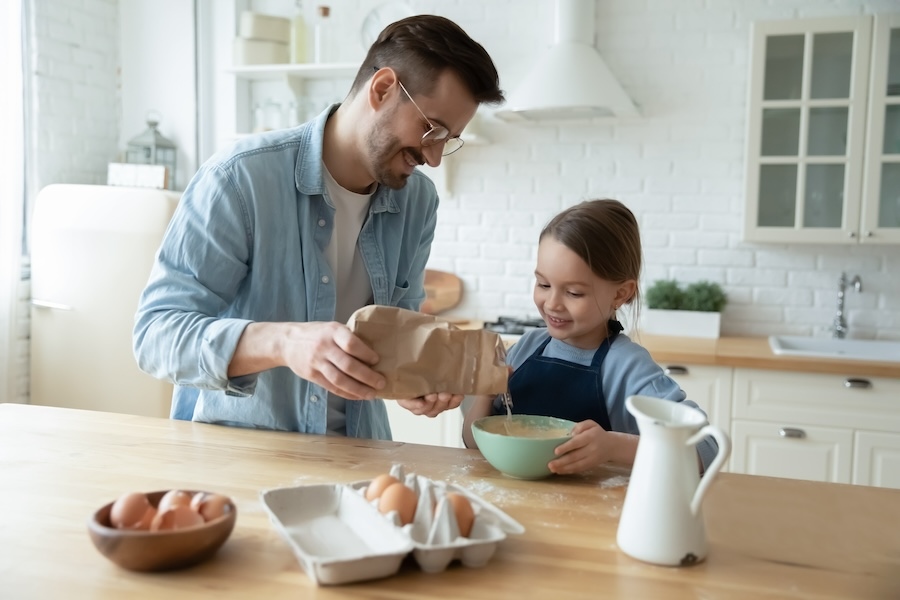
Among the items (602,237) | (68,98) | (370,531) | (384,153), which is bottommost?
(370,531)

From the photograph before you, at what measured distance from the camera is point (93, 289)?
342cm

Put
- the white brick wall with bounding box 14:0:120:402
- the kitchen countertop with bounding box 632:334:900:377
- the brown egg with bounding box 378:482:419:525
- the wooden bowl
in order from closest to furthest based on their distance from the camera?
the wooden bowl, the brown egg with bounding box 378:482:419:525, the kitchen countertop with bounding box 632:334:900:377, the white brick wall with bounding box 14:0:120:402

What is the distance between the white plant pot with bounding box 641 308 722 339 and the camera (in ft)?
11.3

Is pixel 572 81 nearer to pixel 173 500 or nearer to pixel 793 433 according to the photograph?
pixel 793 433

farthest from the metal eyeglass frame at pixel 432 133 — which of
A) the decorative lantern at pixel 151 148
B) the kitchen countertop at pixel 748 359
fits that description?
the decorative lantern at pixel 151 148

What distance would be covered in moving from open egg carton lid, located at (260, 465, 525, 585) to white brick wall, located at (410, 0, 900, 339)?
2764 mm

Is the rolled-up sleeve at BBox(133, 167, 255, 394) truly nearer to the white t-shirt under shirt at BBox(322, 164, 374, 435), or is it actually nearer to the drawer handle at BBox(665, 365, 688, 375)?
the white t-shirt under shirt at BBox(322, 164, 374, 435)

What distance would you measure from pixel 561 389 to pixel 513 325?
1788mm

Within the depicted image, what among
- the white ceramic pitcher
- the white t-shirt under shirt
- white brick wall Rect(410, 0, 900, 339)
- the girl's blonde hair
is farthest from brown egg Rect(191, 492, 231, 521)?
white brick wall Rect(410, 0, 900, 339)

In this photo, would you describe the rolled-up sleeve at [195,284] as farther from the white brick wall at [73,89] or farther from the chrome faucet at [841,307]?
the chrome faucet at [841,307]

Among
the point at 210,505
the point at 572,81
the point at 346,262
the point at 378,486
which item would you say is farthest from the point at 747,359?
the point at 210,505

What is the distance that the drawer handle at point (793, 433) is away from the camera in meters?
2.95

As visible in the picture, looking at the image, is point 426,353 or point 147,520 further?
point 426,353

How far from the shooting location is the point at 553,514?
1158mm
